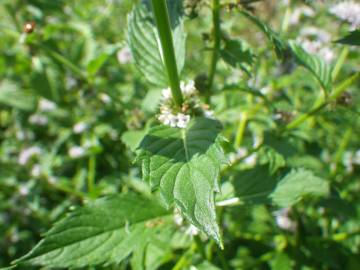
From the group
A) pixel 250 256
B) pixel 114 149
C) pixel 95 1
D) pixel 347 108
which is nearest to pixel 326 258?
pixel 250 256

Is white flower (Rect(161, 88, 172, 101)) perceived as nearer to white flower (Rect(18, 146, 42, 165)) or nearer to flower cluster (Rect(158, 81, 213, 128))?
flower cluster (Rect(158, 81, 213, 128))

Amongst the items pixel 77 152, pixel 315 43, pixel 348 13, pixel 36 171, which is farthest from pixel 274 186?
pixel 36 171

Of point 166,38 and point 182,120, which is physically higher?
point 166,38

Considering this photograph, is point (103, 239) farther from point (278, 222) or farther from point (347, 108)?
point (278, 222)

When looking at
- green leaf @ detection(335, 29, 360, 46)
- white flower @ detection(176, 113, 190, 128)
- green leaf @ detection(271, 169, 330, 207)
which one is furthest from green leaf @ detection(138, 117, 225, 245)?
green leaf @ detection(271, 169, 330, 207)

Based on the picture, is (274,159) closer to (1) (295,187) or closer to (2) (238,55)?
(1) (295,187)

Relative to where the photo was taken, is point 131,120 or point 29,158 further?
point 29,158

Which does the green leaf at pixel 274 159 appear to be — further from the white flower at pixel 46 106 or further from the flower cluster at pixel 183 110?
the white flower at pixel 46 106
